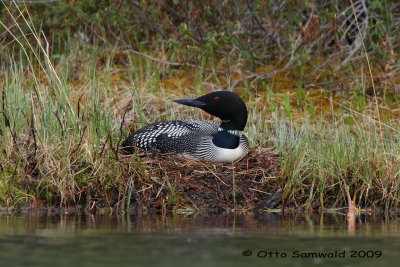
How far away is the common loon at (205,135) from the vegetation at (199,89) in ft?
0.89

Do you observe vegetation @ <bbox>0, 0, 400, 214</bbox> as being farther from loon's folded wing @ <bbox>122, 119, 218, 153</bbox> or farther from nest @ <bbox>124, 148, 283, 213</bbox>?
loon's folded wing @ <bbox>122, 119, 218, 153</bbox>

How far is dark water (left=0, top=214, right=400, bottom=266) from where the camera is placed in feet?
13.9

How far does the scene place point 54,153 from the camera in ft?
21.1

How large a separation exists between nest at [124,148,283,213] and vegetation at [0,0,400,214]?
0.07 metres

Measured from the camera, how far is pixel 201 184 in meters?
6.62

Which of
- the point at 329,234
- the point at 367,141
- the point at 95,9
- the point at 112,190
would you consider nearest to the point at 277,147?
the point at 367,141

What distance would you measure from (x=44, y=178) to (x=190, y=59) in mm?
3688

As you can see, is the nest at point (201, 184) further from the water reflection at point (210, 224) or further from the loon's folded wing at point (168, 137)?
the water reflection at point (210, 224)

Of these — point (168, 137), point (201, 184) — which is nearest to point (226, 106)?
point (168, 137)

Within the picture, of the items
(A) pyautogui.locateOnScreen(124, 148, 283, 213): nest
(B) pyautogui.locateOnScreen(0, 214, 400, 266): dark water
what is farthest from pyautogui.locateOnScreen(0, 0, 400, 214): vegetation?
(B) pyautogui.locateOnScreen(0, 214, 400, 266): dark water

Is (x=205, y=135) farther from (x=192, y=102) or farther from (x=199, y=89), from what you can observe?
(x=199, y=89)

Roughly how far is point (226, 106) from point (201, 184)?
89 centimetres

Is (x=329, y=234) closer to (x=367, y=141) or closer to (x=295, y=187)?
(x=295, y=187)

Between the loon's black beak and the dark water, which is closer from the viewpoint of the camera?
the dark water
